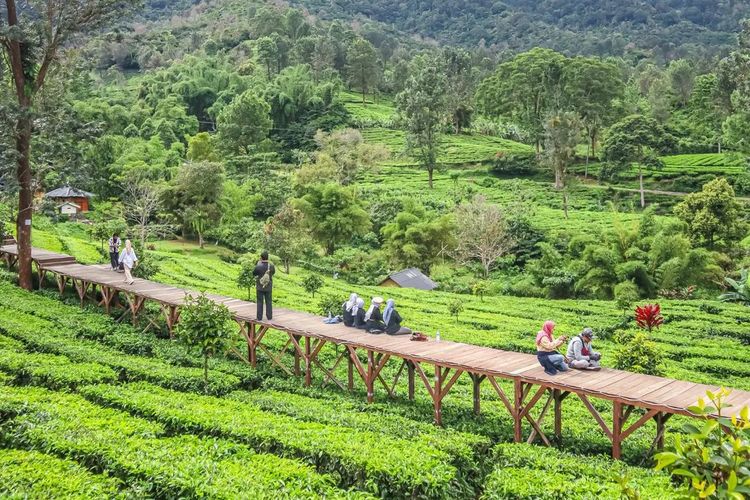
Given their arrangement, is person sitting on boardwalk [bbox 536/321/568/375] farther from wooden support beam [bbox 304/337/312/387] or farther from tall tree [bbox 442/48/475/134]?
tall tree [bbox 442/48/475/134]

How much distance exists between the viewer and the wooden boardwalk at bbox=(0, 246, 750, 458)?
34.4 ft

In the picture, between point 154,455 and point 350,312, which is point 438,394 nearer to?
point 350,312

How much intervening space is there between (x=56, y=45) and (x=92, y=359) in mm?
11218

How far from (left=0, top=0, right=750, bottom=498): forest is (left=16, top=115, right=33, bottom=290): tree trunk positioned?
9 centimetres

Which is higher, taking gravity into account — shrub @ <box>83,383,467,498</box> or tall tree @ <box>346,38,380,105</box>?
tall tree @ <box>346,38,380,105</box>

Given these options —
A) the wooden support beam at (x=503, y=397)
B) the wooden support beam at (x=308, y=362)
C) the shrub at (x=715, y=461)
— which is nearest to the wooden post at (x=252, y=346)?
the wooden support beam at (x=308, y=362)

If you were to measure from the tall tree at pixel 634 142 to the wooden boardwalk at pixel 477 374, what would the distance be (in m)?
44.7

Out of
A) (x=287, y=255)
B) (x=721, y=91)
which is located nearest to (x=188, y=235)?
(x=287, y=255)

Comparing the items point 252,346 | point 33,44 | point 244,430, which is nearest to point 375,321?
point 252,346

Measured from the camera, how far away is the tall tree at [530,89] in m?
66.8

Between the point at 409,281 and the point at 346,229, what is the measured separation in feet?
31.3

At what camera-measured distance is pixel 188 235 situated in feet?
164

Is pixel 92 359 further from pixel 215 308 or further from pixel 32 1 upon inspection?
pixel 32 1

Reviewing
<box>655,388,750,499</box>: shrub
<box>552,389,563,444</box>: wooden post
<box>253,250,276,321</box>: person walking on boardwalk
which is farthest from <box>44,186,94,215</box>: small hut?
<box>655,388,750,499</box>: shrub
